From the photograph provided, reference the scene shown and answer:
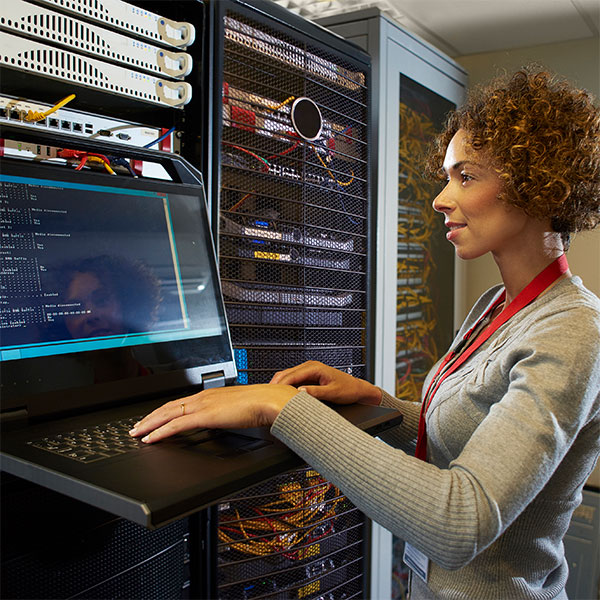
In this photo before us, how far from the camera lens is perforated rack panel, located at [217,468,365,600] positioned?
4.44 feet

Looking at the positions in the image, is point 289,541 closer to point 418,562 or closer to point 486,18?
point 418,562

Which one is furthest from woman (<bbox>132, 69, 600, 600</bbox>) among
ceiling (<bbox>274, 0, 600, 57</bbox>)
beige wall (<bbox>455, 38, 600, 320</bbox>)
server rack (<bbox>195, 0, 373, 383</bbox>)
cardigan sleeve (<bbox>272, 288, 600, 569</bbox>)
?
beige wall (<bbox>455, 38, 600, 320</bbox>)

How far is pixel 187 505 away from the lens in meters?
0.60

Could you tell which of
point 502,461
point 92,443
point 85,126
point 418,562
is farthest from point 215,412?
point 85,126

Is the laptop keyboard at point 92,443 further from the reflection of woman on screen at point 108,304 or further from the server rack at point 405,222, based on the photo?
the server rack at point 405,222

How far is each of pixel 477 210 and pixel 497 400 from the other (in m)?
0.33

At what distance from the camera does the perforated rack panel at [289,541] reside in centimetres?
135

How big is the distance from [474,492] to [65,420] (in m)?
0.56

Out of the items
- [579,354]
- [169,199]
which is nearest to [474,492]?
[579,354]

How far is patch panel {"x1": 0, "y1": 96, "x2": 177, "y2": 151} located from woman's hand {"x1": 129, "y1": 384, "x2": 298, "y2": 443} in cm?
48

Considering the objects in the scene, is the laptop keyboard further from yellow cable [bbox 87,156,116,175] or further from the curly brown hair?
the curly brown hair

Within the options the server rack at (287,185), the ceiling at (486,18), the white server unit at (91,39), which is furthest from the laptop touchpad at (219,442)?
the ceiling at (486,18)

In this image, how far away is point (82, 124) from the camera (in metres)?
1.09

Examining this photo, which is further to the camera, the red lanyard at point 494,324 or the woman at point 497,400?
the red lanyard at point 494,324
